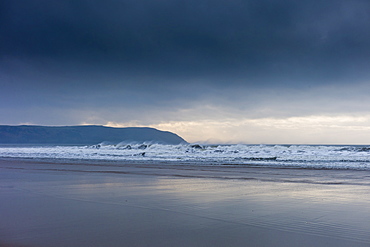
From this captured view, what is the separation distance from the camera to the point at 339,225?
5.31 meters

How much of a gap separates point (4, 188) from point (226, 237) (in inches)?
306

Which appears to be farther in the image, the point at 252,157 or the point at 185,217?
the point at 252,157

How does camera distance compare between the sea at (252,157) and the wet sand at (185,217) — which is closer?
the wet sand at (185,217)

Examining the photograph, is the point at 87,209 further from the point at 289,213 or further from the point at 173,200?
the point at 289,213

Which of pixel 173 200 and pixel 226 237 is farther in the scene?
pixel 173 200

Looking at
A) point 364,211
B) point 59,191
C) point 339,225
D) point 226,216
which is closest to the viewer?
point 339,225

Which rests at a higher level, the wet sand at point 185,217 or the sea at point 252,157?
the sea at point 252,157

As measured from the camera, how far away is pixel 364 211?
6445 millimetres

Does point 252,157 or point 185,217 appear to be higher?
point 252,157

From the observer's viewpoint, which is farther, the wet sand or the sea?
the sea

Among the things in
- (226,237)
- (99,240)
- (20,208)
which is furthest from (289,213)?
(20,208)

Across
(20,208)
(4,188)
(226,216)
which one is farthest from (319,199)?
(4,188)

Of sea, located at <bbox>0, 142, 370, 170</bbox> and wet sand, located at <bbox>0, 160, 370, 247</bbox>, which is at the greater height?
sea, located at <bbox>0, 142, 370, 170</bbox>

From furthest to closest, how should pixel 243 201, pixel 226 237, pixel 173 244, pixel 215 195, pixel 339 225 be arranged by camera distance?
1. pixel 215 195
2. pixel 243 201
3. pixel 339 225
4. pixel 226 237
5. pixel 173 244
